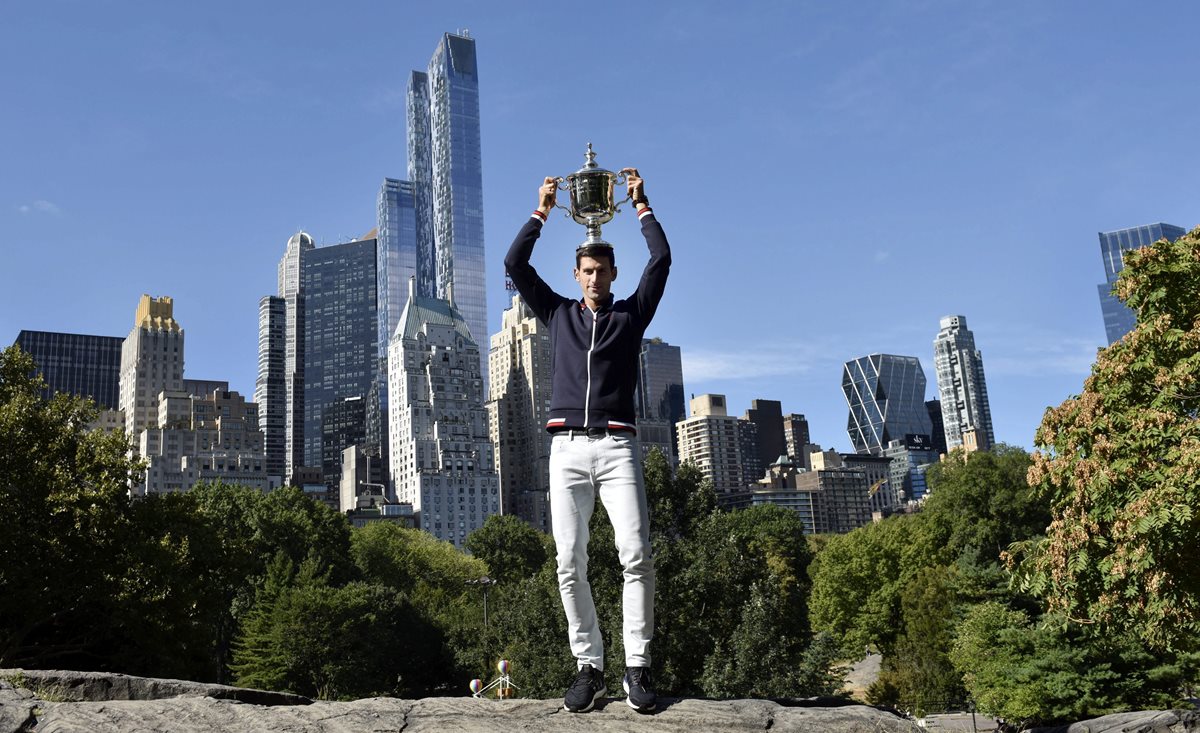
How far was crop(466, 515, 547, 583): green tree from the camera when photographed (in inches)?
3797

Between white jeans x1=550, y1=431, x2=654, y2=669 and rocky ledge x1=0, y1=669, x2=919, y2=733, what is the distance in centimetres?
53

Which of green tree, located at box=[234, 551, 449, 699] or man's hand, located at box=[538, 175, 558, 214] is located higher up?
man's hand, located at box=[538, 175, 558, 214]

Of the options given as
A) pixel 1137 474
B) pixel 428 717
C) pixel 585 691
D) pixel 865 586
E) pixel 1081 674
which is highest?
pixel 1137 474

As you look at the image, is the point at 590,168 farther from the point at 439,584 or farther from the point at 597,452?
the point at 439,584

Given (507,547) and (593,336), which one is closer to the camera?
(593,336)

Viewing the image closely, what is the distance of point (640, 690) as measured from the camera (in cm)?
764

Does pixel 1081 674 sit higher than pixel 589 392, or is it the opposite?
pixel 589 392

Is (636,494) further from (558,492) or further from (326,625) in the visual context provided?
(326,625)

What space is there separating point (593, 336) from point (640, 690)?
112 inches

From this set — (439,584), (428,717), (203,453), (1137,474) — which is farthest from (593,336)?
(203,453)

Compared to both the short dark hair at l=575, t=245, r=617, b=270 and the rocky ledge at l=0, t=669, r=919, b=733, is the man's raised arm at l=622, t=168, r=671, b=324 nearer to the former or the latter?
→ the short dark hair at l=575, t=245, r=617, b=270

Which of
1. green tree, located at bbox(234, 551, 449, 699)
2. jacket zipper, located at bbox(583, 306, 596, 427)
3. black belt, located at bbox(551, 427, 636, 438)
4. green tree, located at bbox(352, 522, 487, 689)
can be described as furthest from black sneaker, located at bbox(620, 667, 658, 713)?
green tree, located at bbox(234, 551, 449, 699)

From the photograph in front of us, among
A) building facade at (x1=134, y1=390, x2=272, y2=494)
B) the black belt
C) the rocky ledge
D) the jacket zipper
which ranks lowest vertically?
the rocky ledge

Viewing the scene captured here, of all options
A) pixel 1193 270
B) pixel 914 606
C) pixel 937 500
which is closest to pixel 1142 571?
pixel 1193 270
